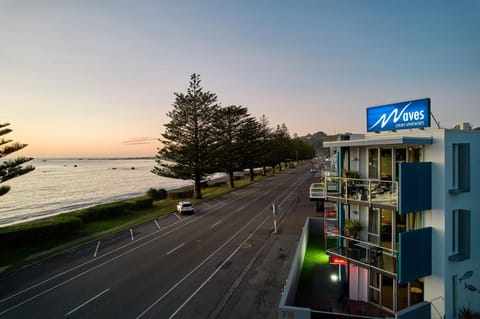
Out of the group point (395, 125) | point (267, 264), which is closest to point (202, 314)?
point (267, 264)

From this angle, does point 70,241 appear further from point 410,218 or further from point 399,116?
point 399,116

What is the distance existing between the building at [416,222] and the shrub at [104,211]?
24.2m

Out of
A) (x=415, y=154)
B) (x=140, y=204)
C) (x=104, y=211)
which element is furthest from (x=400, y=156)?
(x=140, y=204)

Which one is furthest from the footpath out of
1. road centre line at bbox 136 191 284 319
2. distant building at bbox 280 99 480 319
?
road centre line at bbox 136 191 284 319

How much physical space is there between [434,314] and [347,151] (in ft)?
22.1

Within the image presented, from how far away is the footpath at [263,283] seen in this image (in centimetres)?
1171

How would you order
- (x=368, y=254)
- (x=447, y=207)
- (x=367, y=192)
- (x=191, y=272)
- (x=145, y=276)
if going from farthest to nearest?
1. (x=191, y=272)
2. (x=145, y=276)
3. (x=367, y=192)
4. (x=368, y=254)
5. (x=447, y=207)

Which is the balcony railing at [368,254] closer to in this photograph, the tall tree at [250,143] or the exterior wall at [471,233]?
the exterior wall at [471,233]

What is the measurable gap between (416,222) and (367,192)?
1.97 meters

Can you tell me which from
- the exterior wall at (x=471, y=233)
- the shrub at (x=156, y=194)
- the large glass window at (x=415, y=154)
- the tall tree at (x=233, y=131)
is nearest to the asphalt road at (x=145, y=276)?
the exterior wall at (x=471, y=233)

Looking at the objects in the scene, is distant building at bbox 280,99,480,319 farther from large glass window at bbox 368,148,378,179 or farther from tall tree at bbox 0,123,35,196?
tall tree at bbox 0,123,35,196

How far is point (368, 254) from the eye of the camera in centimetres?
1141

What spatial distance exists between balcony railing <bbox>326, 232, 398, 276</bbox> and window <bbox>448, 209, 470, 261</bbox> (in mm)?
1975

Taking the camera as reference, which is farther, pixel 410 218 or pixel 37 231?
pixel 37 231
